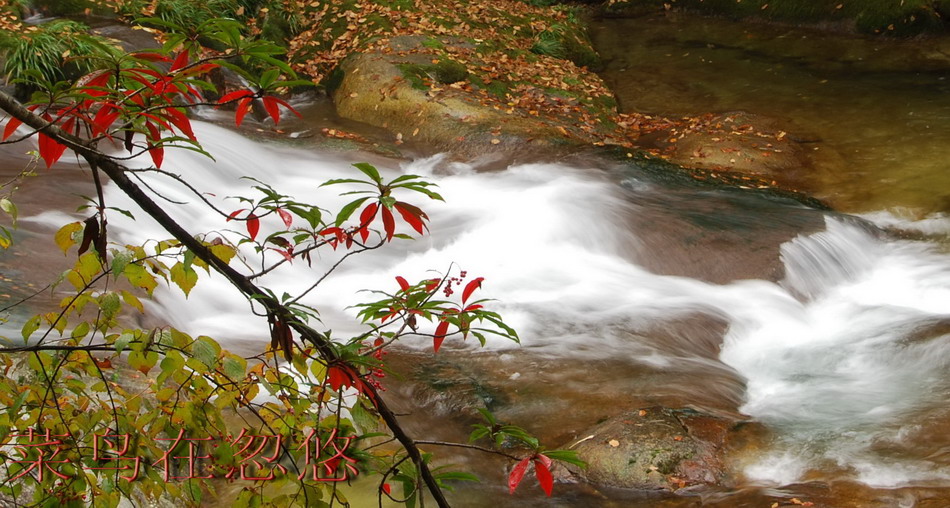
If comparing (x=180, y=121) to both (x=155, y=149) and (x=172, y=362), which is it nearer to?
(x=155, y=149)

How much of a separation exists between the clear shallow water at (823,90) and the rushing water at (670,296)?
3.15 ft

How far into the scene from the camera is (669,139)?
33.1ft

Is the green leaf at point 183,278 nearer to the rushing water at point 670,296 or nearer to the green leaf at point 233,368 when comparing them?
the green leaf at point 233,368

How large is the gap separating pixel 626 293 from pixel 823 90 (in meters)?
6.07

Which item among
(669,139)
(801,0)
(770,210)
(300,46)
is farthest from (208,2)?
(801,0)

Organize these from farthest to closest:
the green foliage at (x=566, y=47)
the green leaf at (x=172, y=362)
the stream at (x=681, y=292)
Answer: the green foliage at (x=566, y=47) < the stream at (x=681, y=292) < the green leaf at (x=172, y=362)

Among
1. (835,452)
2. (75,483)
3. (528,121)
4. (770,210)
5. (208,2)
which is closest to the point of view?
(75,483)

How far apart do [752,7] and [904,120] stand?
482cm

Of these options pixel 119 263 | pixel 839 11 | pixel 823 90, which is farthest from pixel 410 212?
pixel 839 11

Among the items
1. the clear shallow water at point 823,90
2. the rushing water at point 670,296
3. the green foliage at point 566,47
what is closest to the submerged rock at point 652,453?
the rushing water at point 670,296

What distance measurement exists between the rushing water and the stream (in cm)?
2

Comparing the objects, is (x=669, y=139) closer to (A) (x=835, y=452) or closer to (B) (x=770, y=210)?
(B) (x=770, y=210)

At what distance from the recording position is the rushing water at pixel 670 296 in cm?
498

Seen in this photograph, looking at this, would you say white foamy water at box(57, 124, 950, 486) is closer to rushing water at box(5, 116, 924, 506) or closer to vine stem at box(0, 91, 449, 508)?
rushing water at box(5, 116, 924, 506)
